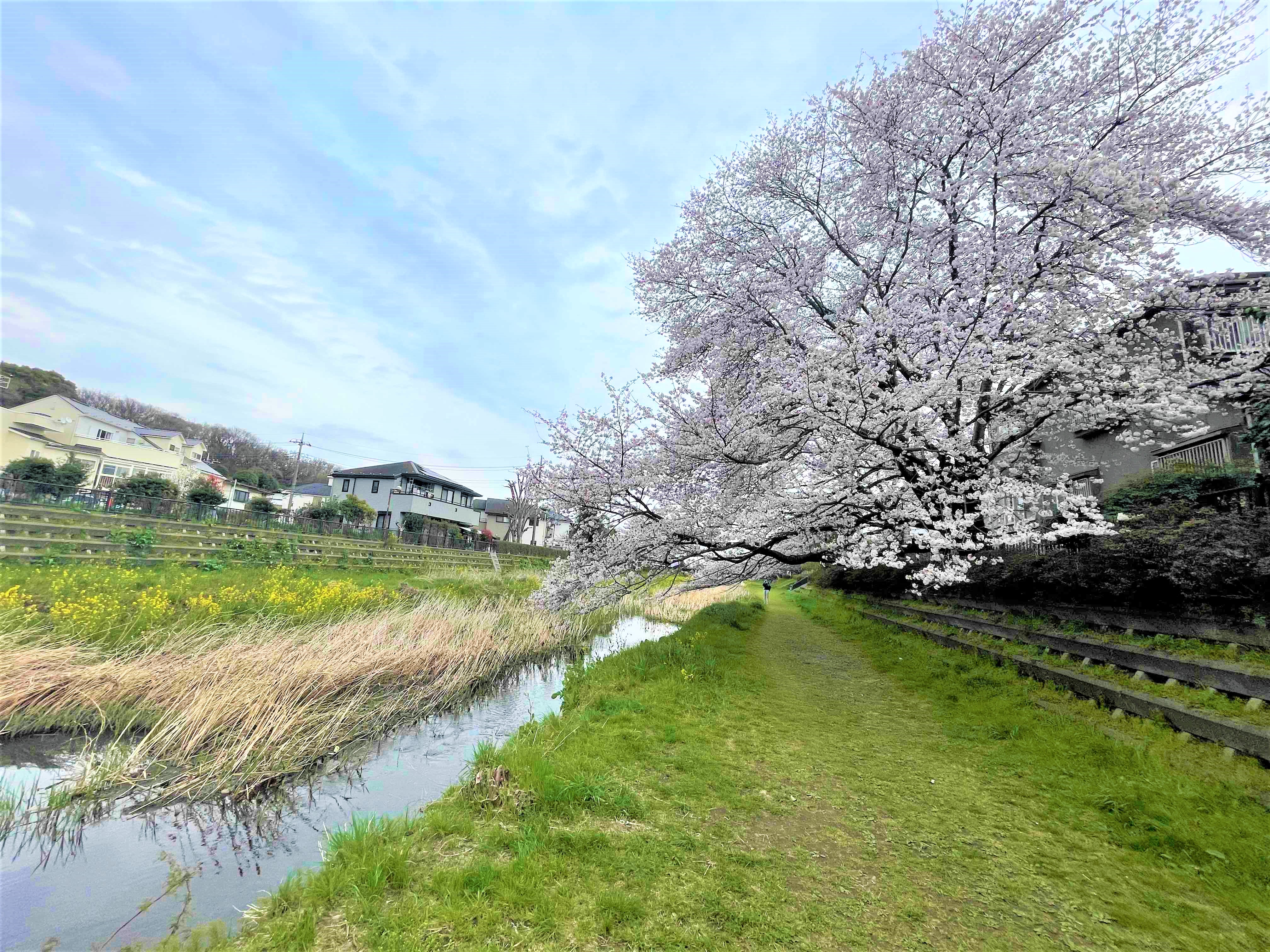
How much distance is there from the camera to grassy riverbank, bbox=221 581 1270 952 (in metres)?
3.10

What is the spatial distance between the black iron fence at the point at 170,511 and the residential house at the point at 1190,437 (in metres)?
24.3

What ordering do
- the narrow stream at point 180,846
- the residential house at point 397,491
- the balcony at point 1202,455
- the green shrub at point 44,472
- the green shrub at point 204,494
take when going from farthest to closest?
the residential house at point 397,491, the green shrub at point 204,494, the green shrub at point 44,472, the balcony at point 1202,455, the narrow stream at point 180,846

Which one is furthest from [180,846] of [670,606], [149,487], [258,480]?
[258,480]

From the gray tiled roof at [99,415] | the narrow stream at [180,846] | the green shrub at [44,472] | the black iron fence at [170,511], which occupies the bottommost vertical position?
the narrow stream at [180,846]

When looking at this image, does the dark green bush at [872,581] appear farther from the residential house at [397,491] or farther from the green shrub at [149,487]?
the residential house at [397,491]

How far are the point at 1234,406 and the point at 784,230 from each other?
31.1ft

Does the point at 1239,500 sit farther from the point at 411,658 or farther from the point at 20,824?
the point at 20,824

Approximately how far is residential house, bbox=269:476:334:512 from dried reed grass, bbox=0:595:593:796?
132 ft

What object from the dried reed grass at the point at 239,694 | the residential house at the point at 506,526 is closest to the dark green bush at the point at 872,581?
the dried reed grass at the point at 239,694

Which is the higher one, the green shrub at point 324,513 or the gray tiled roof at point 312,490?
the gray tiled roof at point 312,490

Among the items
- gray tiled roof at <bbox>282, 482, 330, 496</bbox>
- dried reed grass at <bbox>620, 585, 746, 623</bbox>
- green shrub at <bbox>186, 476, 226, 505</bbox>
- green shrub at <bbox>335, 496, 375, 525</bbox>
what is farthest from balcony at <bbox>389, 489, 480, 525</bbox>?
dried reed grass at <bbox>620, 585, 746, 623</bbox>

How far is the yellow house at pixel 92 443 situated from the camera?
3169 cm

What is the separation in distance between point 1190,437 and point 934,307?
5947mm

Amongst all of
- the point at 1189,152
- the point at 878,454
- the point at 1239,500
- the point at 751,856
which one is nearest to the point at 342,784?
the point at 751,856
